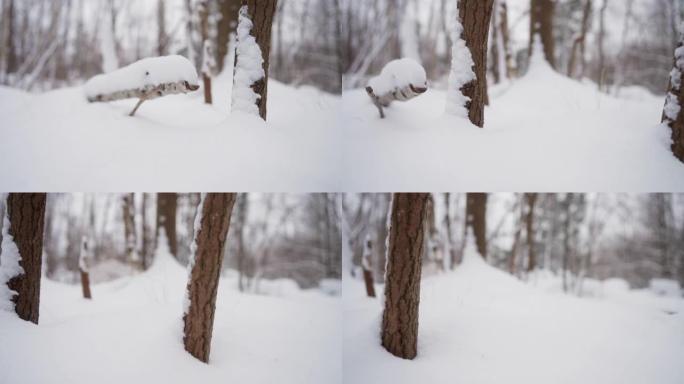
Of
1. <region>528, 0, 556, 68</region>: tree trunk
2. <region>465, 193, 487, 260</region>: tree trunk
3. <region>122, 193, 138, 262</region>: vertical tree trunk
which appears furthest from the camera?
<region>122, 193, 138, 262</region>: vertical tree trunk

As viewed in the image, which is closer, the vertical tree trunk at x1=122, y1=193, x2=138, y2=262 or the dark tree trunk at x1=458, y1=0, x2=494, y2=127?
the dark tree trunk at x1=458, y1=0, x2=494, y2=127

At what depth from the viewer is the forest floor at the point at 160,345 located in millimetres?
2535

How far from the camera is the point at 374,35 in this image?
3.20 metres

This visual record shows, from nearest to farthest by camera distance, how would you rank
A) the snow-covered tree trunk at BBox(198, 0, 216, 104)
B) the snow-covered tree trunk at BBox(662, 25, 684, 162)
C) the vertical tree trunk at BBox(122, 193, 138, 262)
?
the snow-covered tree trunk at BBox(662, 25, 684, 162) < the snow-covered tree trunk at BBox(198, 0, 216, 104) < the vertical tree trunk at BBox(122, 193, 138, 262)

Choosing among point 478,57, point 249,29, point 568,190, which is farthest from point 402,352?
point 249,29

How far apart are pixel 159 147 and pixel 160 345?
1224mm

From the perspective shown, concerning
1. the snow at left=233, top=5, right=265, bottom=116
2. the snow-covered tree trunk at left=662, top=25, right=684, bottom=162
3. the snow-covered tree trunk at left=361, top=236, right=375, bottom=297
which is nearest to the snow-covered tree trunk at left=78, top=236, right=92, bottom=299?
the snow at left=233, top=5, right=265, bottom=116

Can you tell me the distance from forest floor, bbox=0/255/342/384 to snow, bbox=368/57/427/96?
5.31ft

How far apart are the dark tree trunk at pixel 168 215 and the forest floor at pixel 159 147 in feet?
7.78

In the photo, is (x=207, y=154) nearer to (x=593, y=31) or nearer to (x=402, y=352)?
(x=402, y=352)

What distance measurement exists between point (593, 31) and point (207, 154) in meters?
4.74

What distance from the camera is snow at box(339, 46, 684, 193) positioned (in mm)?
2371

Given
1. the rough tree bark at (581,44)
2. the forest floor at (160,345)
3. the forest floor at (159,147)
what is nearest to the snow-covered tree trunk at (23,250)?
the forest floor at (160,345)

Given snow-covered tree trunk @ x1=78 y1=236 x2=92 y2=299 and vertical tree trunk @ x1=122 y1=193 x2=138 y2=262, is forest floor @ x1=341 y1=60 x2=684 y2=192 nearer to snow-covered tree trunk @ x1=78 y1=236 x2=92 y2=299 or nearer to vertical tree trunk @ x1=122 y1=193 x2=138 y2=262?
snow-covered tree trunk @ x1=78 y1=236 x2=92 y2=299
